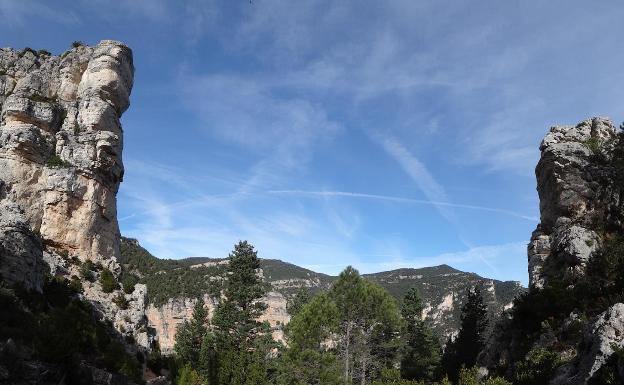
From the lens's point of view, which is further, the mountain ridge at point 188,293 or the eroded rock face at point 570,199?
the mountain ridge at point 188,293

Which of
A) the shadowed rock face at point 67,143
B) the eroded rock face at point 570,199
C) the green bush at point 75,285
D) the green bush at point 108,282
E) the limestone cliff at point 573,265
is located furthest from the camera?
the green bush at point 108,282

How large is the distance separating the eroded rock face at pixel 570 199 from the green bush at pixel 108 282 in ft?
126

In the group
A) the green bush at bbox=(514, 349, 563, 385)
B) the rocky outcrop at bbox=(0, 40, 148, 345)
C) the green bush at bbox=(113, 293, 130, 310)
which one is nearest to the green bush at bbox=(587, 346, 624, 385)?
the green bush at bbox=(514, 349, 563, 385)

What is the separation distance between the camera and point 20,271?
26141mm

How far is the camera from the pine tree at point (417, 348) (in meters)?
52.9

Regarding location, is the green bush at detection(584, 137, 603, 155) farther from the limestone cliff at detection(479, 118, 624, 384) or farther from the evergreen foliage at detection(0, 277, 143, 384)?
the evergreen foliage at detection(0, 277, 143, 384)

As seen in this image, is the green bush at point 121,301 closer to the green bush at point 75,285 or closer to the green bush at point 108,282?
the green bush at point 108,282

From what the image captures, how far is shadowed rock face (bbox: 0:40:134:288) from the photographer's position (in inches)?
1582

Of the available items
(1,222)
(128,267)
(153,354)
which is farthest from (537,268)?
(128,267)

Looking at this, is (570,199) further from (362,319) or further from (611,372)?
(611,372)

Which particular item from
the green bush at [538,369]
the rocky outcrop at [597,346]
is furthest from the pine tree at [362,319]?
the rocky outcrop at [597,346]

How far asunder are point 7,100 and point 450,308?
532 ft

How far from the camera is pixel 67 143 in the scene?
43469mm

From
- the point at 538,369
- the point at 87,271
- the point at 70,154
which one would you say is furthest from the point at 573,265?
the point at 70,154
